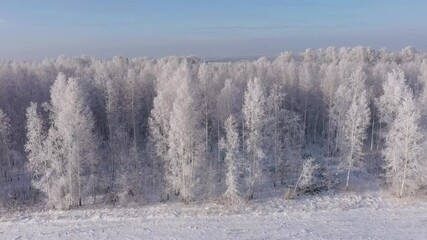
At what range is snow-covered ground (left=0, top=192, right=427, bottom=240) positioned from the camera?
31734 millimetres

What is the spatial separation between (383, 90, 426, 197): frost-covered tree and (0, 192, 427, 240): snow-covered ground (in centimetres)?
171

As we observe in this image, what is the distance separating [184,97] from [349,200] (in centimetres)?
1760

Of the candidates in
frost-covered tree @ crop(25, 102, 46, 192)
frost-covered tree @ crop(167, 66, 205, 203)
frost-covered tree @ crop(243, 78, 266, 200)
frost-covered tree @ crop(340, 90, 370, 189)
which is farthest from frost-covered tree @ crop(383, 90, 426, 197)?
frost-covered tree @ crop(25, 102, 46, 192)

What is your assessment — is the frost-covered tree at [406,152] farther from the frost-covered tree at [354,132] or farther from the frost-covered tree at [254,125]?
→ the frost-covered tree at [254,125]

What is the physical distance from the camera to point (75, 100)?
3522 centimetres

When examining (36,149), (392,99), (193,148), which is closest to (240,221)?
(193,148)

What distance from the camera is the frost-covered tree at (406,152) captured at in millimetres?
37062

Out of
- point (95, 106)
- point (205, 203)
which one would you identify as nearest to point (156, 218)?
point (205, 203)

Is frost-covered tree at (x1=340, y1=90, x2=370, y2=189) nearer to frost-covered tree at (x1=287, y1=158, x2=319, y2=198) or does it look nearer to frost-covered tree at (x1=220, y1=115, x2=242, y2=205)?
frost-covered tree at (x1=287, y1=158, x2=319, y2=198)

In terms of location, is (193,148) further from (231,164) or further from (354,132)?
(354,132)

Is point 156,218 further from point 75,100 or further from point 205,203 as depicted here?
point 75,100

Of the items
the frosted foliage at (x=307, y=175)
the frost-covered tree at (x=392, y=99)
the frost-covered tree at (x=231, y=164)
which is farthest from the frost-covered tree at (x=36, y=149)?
the frost-covered tree at (x=392, y=99)

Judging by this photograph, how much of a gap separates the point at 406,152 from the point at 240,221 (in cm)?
1613

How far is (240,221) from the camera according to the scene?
111ft
